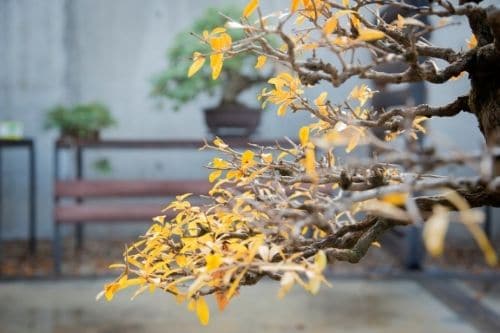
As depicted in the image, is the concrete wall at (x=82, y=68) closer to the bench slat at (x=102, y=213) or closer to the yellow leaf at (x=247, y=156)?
the bench slat at (x=102, y=213)

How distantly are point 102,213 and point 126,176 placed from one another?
3.67ft

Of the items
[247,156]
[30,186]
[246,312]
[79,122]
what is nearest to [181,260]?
[247,156]

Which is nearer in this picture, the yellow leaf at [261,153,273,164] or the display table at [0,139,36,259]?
A: the yellow leaf at [261,153,273,164]

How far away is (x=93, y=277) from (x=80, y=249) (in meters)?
0.85

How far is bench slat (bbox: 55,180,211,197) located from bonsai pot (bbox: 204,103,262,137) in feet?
0.99

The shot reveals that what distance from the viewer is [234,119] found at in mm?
3492

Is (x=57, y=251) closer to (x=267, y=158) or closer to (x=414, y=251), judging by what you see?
(x=414, y=251)

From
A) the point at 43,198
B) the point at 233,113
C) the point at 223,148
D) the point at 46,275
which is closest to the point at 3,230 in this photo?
the point at 43,198

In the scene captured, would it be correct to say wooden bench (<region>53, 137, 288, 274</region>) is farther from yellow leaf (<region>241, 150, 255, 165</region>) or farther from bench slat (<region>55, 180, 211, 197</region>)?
yellow leaf (<region>241, 150, 255, 165</region>)

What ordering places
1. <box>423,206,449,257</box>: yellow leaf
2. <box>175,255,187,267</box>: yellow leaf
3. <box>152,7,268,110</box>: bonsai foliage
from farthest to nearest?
<box>152,7,268,110</box>: bonsai foliage
<box>175,255,187,267</box>: yellow leaf
<box>423,206,449,257</box>: yellow leaf

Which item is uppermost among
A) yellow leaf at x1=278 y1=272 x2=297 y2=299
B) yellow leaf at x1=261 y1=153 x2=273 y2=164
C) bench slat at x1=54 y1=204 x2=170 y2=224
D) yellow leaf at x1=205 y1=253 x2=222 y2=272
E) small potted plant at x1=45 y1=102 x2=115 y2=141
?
yellow leaf at x1=261 y1=153 x2=273 y2=164

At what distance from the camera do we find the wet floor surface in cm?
250

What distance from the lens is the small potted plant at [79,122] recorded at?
139 inches

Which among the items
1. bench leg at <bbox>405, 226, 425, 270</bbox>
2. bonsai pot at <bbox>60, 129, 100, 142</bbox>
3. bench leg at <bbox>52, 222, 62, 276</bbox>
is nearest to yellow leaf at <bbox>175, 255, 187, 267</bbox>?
bench leg at <bbox>52, 222, 62, 276</bbox>
